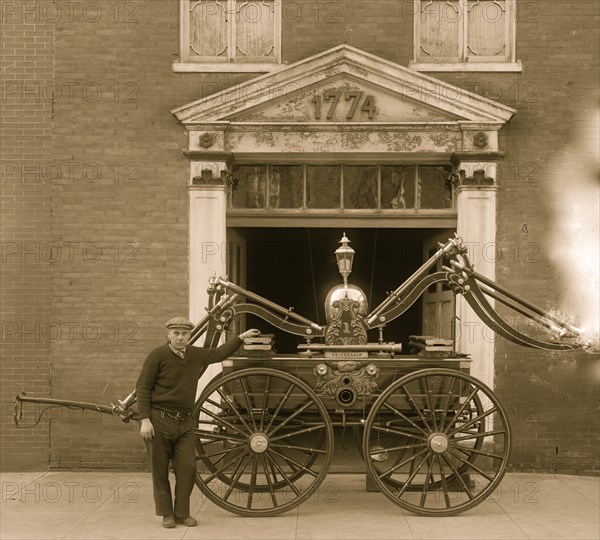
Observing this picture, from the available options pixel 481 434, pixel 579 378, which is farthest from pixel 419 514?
pixel 579 378

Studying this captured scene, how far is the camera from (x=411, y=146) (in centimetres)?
959

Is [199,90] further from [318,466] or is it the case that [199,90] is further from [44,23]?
[318,466]

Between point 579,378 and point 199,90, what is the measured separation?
510cm

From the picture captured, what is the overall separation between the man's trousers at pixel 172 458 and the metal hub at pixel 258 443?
1.60ft

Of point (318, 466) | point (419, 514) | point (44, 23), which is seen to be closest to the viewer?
point (419, 514)

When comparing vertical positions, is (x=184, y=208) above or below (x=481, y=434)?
above

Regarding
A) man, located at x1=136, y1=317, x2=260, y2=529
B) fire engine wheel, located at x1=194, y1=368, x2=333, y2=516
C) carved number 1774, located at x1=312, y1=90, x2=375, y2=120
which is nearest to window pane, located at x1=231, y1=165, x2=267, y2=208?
carved number 1774, located at x1=312, y1=90, x2=375, y2=120

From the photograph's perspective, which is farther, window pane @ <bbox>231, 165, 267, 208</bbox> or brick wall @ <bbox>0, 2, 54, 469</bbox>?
window pane @ <bbox>231, 165, 267, 208</bbox>

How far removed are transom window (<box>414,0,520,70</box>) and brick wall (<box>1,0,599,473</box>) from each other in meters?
0.21

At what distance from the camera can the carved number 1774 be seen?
31.7ft

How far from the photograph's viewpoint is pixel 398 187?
390 inches

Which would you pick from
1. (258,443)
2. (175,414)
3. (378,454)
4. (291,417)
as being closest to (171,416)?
(175,414)

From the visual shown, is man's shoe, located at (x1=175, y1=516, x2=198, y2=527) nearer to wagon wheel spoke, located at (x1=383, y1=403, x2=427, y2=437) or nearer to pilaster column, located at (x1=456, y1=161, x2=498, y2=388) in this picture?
wagon wheel spoke, located at (x1=383, y1=403, x2=427, y2=437)

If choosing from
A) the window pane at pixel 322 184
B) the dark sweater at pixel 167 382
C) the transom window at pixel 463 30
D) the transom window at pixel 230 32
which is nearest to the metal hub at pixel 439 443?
the dark sweater at pixel 167 382
